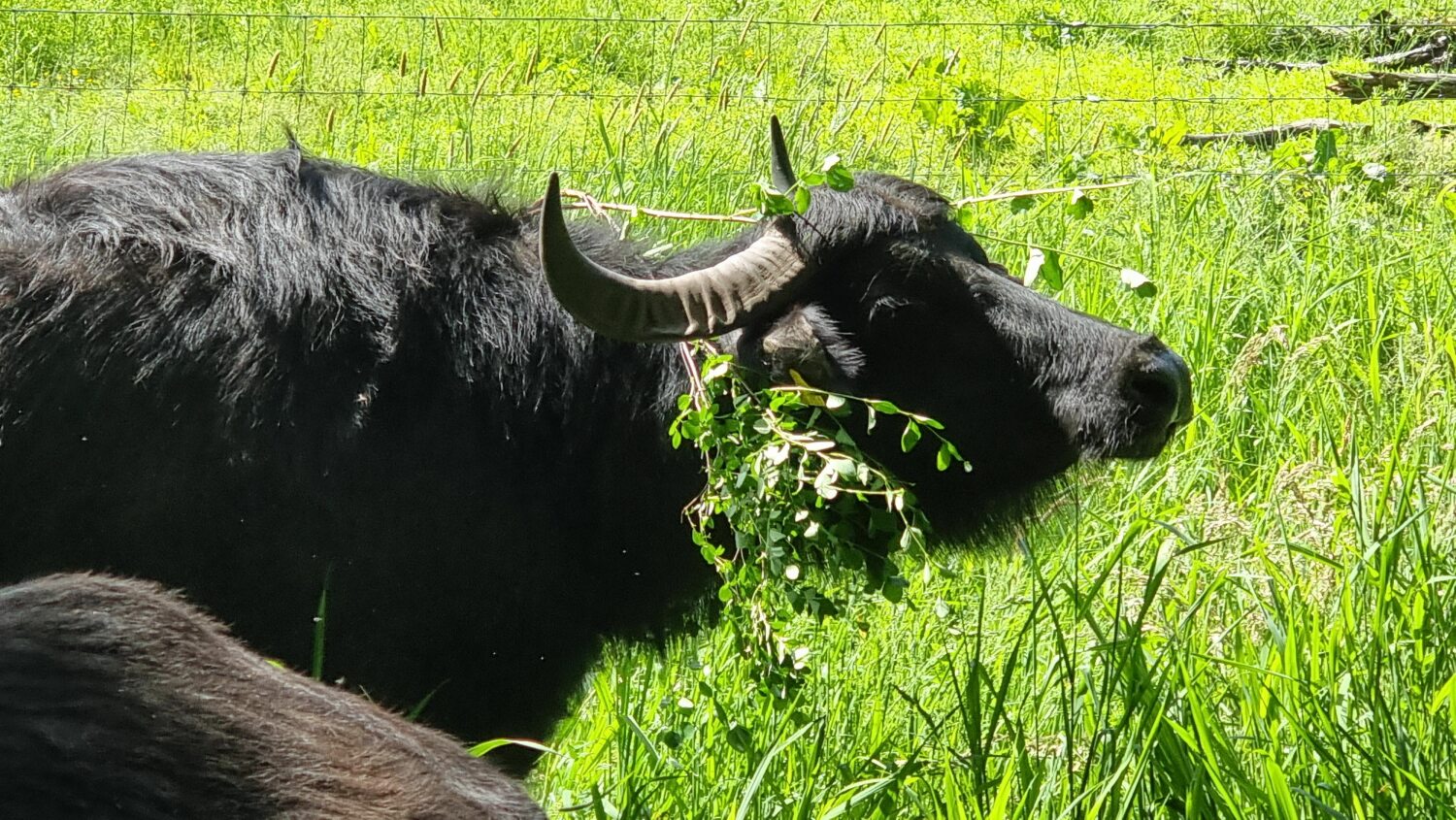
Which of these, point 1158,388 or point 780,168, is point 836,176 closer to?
point 780,168

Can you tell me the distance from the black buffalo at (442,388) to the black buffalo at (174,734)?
5.27 ft

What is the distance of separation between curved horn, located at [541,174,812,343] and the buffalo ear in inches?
2.7

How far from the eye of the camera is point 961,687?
4621 millimetres

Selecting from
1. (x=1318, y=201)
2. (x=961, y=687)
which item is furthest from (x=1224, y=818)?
(x=1318, y=201)

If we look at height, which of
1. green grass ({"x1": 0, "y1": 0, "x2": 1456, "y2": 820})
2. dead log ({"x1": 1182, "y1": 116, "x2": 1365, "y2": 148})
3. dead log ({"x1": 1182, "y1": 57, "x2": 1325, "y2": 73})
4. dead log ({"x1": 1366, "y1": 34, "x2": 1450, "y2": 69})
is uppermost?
dead log ({"x1": 1182, "y1": 57, "x2": 1325, "y2": 73})

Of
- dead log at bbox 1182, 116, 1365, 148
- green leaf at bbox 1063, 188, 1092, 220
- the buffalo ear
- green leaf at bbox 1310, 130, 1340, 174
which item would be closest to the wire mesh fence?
dead log at bbox 1182, 116, 1365, 148

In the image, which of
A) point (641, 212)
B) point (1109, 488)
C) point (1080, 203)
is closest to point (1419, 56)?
point (1109, 488)

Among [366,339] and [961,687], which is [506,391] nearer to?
[366,339]

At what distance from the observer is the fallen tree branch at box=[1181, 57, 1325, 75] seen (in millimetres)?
11820

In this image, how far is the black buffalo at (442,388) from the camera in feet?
12.0

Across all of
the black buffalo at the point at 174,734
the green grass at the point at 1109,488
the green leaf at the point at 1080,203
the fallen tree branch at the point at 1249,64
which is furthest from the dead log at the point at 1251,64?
the black buffalo at the point at 174,734

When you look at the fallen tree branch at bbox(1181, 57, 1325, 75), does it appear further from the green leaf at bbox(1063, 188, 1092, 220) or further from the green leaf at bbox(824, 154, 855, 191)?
the green leaf at bbox(824, 154, 855, 191)

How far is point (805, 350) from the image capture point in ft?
12.7

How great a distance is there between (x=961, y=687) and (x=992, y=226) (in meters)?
3.08
